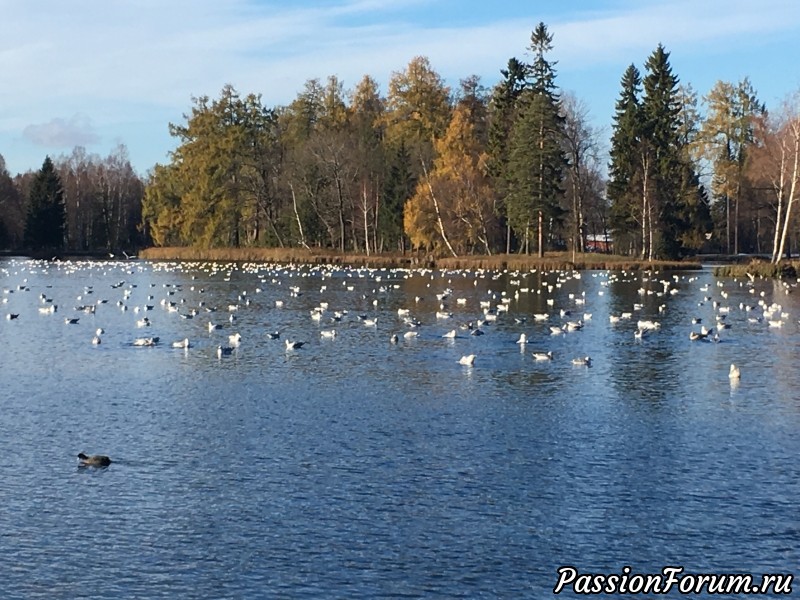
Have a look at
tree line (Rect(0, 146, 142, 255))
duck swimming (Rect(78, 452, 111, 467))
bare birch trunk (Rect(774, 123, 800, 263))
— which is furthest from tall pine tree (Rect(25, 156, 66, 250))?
duck swimming (Rect(78, 452, 111, 467))

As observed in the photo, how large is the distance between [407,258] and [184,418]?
190 ft

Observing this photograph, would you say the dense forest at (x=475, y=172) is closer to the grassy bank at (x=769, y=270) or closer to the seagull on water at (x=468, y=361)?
the grassy bank at (x=769, y=270)

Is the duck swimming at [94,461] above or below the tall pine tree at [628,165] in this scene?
below

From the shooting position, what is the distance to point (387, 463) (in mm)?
15688

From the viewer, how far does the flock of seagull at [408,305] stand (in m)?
31.2

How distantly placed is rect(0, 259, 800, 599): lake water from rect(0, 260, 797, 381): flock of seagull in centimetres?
83

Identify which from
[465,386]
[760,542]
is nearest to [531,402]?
[465,386]

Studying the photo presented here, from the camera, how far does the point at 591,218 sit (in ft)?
332

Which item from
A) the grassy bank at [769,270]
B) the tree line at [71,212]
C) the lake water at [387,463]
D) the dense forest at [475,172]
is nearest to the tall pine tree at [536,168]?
the dense forest at [475,172]

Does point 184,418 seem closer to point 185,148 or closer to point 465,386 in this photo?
point 465,386

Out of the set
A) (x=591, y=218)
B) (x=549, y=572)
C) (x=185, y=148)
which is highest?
(x=185, y=148)

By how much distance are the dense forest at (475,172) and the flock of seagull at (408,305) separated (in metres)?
9.87

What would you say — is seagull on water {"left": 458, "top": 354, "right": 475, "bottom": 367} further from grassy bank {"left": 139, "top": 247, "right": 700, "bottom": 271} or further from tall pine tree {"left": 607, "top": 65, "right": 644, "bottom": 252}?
tall pine tree {"left": 607, "top": 65, "right": 644, "bottom": 252}

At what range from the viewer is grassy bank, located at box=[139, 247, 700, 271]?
227 ft
